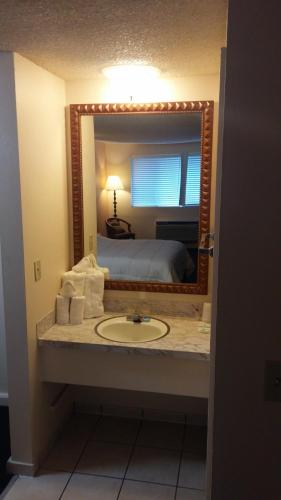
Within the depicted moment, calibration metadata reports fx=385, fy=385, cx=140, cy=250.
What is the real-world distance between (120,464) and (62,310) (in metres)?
0.98

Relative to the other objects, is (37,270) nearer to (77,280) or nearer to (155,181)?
(77,280)

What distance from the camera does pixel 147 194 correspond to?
2.39 meters

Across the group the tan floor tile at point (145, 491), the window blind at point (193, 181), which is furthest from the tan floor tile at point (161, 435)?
the window blind at point (193, 181)

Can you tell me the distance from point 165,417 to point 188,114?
2024mm

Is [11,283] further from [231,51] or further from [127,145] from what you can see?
[231,51]

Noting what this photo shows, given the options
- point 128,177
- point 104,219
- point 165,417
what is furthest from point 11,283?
point 165,417

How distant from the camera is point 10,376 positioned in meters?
2.12

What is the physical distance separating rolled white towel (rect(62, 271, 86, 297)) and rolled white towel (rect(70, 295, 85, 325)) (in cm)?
5

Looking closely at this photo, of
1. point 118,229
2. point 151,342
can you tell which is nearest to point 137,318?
point 151,342

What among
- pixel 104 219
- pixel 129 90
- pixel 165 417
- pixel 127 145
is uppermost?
pixel 129 90

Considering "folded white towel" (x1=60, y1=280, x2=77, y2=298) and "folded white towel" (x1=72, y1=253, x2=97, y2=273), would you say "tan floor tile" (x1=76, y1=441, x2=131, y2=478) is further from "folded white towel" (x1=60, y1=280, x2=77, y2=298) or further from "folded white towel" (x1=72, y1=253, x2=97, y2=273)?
"folded white towel" (x1=72, y1=253, x2=97, y2=273)

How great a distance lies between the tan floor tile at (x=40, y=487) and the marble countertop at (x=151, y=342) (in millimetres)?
757

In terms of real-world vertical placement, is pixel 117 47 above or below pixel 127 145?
above

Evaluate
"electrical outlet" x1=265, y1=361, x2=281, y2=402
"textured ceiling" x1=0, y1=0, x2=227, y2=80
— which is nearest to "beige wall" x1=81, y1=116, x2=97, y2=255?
"textured ceiling" x1=0, y1=0, x2=227, y2=80
